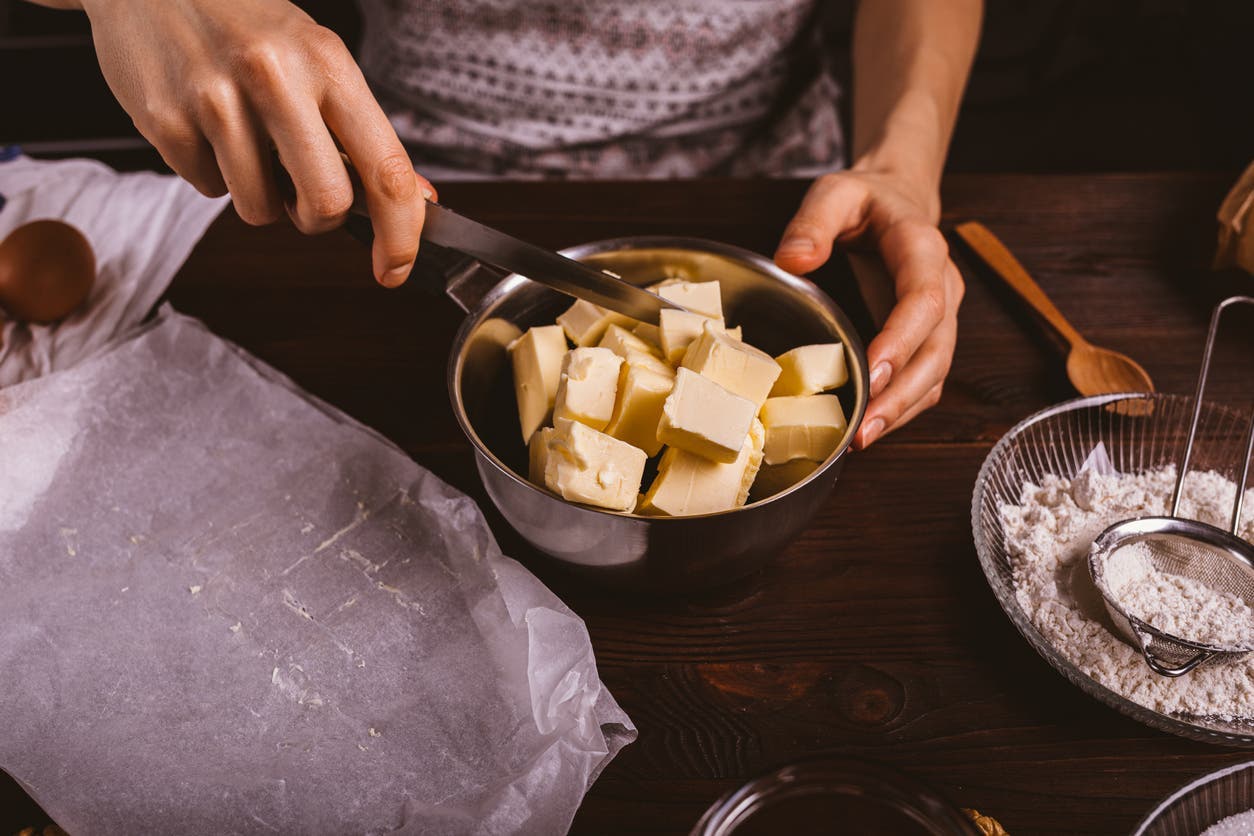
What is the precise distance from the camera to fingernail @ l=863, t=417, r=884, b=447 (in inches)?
31.2

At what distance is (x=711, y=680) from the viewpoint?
0.71 metres

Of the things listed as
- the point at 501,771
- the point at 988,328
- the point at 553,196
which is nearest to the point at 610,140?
the point at 553,196

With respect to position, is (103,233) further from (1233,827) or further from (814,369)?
(1233,827)

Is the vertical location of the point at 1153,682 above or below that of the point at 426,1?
below

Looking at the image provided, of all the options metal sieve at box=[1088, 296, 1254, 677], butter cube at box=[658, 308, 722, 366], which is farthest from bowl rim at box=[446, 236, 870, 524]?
metal sieve at box=[1088, 296, 1254, 677]

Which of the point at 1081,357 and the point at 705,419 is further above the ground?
the point at 705,419

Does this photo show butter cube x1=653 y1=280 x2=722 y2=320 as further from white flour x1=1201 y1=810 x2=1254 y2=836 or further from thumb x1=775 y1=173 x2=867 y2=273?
white flour x1=1201 y1=810 x2=1254 y2=836

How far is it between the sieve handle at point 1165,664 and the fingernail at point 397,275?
2.14 ft

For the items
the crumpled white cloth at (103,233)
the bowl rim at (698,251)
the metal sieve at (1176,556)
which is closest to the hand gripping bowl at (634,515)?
the bowl rim at (698,251)

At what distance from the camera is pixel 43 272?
103 cm

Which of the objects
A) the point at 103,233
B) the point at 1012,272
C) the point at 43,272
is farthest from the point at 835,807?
the point at 103,233

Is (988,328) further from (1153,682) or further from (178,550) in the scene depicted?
(178,550)

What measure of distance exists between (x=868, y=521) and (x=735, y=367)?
212 millimetres

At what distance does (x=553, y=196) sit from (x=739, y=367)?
0.56 metres
